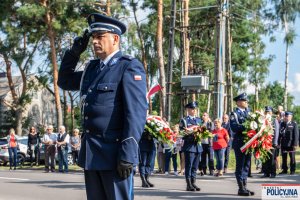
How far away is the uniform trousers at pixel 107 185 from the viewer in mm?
4953

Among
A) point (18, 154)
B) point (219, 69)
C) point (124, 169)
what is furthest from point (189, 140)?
point (18, 154)

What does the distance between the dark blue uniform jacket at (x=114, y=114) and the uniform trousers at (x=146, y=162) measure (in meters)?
8.97

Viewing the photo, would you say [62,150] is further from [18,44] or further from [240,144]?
[18,44]

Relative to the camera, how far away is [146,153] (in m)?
14.2

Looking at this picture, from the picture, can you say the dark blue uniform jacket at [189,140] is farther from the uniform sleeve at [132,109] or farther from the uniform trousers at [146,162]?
the uniform sleeve at [132,109]

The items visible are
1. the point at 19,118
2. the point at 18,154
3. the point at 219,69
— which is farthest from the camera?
the point at 19,118

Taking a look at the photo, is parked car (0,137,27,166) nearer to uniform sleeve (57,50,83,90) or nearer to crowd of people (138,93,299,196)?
crowd of people (138,93,299,196)

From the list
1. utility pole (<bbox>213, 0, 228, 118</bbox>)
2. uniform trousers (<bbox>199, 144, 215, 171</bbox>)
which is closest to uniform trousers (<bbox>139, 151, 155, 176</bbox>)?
uniform trousers (<bbox>199, 144, 215, 171</bbox>)

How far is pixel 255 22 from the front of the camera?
154 ft

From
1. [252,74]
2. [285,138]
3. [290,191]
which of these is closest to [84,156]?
[290,191]

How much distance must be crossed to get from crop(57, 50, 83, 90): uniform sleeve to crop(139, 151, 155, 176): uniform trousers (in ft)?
28.3

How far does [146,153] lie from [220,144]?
13.9 feet

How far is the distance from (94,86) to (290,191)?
2658mm

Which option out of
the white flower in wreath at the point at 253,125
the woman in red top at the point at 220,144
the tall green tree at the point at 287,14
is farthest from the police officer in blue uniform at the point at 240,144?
the tall green tree at the point at 287,14
